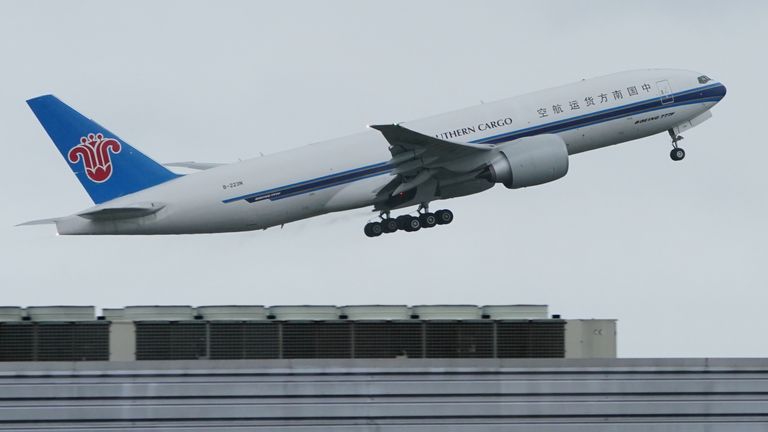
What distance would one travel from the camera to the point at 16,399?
1486 inches

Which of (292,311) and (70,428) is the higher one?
(292,311)

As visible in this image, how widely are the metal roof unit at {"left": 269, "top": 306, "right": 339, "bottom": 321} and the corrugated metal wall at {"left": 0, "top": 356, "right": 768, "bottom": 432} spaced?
5.62 m

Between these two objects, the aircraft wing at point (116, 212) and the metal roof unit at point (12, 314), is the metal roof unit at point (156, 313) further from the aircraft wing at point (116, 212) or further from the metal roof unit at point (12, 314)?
the aircraft wing at point (116, 212)

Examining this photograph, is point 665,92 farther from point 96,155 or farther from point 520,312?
point 96,155

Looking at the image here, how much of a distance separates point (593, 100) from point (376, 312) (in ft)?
82.6

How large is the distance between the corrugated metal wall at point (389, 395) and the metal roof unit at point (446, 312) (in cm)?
547

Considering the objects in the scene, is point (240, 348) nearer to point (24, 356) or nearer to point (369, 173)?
point (24, 356)

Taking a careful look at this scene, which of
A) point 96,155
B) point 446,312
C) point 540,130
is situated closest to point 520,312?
point 446,312

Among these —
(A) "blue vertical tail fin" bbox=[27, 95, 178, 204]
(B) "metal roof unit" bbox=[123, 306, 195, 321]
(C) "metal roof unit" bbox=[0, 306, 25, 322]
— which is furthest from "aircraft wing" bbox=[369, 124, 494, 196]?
(C) "metal roof unit" bbox=[0, 306, 25, 322]

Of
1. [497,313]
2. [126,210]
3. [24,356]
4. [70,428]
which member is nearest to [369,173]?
[126,210]

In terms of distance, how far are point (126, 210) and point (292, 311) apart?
1914cm

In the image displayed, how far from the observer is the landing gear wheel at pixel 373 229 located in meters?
67.8

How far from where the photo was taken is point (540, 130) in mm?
64812

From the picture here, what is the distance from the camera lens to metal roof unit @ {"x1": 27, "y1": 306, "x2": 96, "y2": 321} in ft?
145
